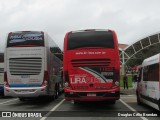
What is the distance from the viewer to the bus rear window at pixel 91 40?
16859 mm

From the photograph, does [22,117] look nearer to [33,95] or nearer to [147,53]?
[33,95]

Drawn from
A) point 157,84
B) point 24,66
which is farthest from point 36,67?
point 157,84

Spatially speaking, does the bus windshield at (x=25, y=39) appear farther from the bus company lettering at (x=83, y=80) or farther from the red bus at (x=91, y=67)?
the bus company lettering at (x=83, y=80)

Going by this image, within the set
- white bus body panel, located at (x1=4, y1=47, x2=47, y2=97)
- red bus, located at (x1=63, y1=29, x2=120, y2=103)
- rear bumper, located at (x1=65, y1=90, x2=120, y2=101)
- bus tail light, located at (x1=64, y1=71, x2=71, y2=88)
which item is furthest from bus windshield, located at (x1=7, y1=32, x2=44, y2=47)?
rear bumper, located at (x1=65, y1=90, x2=120, y2=101)

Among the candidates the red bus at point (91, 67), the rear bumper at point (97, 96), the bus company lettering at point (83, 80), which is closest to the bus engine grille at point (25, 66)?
the red bus at point (91, 67)

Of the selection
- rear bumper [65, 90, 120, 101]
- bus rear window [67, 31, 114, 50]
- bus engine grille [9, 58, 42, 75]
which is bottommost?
rear bumper [65, 90, 120, 101]

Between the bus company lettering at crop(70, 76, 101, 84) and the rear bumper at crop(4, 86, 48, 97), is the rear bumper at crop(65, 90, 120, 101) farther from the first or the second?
the rear bumper at crop(4, 86, 48, 97)

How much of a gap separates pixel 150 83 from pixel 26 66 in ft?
22.2

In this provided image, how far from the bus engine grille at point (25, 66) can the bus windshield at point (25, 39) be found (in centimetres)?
78

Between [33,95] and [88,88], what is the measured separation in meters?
3.64

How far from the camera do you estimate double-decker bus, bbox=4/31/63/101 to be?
18844mm

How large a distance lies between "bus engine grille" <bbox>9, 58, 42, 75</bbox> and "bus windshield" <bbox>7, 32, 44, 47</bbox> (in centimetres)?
78

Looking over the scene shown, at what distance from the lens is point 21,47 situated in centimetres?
1916

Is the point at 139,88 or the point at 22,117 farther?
the point at 139,88
